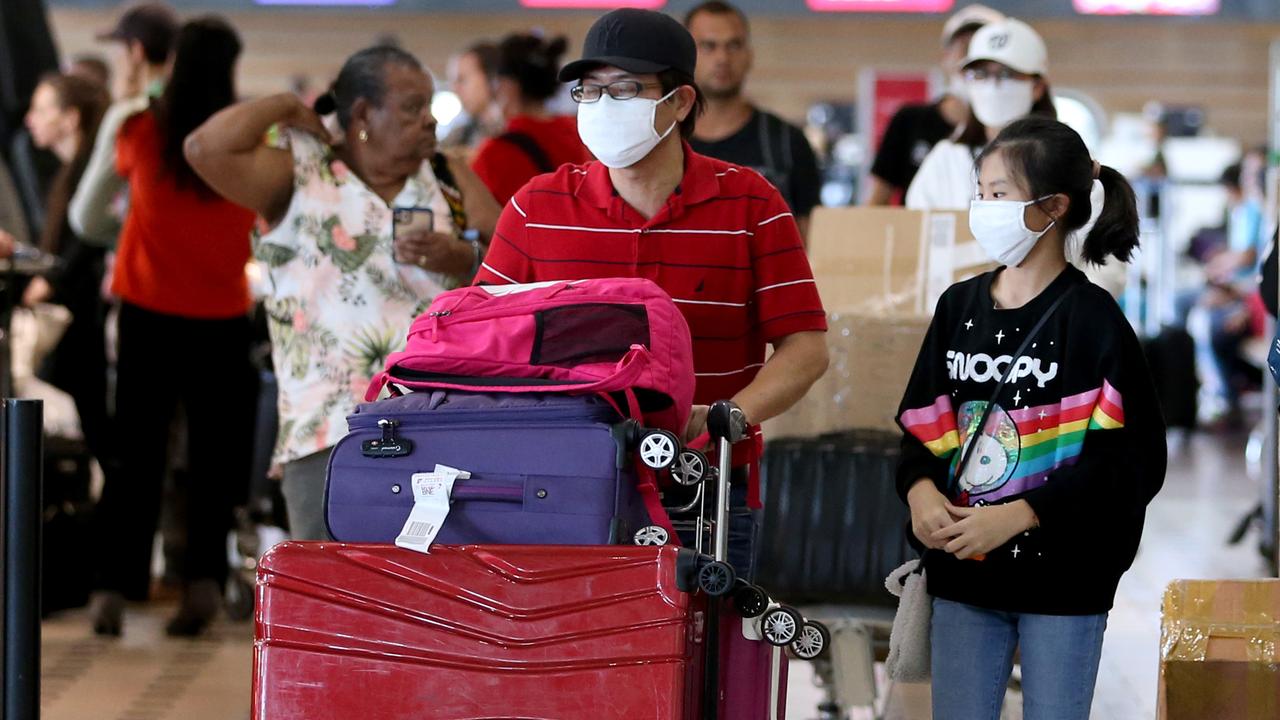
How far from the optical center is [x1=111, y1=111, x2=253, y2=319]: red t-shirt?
5.03m

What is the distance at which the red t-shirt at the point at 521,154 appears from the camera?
467 centimetres

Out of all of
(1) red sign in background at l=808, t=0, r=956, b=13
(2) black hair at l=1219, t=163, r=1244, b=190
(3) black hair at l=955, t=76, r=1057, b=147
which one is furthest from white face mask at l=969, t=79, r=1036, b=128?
(2) black hair at l=1219, t=163, r=1244, b=190

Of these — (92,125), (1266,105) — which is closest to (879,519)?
(92,125)

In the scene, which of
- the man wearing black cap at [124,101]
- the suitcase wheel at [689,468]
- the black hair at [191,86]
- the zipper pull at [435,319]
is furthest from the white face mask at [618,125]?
the man wearing black cap at [124,101]

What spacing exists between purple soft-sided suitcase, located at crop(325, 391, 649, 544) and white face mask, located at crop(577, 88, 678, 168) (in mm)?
514

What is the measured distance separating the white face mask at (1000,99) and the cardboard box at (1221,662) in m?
1.96

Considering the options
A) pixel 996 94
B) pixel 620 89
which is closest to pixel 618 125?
pixel 620 89

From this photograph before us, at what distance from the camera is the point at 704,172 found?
2611mm

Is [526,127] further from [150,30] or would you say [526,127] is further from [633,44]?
[633,44]

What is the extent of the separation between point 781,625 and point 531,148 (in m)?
2.85

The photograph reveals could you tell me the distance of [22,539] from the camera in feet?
8.84

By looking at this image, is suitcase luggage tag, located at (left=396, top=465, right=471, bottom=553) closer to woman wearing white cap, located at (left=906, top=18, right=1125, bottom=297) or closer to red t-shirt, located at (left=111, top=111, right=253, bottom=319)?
woman wearing white cap, located at (left=906, top=18, right=1125, bottom=297)

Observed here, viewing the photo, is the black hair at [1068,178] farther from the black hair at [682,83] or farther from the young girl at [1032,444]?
the black hair at [682,83]

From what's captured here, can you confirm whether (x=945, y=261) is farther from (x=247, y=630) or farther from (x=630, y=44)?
(x=247, y=630)
